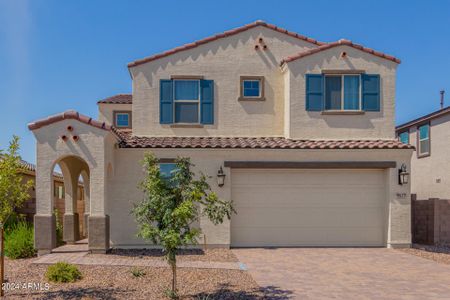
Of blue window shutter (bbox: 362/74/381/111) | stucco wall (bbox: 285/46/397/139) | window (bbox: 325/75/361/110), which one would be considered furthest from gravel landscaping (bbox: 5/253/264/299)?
blue window shutter (bbox: 362/74/381/111)

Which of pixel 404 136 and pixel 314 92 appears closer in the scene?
pixel 314 92

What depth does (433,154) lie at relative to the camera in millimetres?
17859

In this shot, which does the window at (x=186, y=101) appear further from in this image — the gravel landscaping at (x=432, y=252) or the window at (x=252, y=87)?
the gravel landscaping at (x=432, y=252)

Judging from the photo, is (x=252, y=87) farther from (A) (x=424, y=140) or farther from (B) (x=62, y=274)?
(A) (x=424, y=140)

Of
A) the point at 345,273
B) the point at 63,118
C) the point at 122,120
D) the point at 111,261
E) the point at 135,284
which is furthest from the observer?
the point at 122,120

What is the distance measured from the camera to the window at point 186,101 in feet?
44.8

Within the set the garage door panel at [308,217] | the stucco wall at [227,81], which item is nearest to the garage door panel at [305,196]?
the garage door panel at [308,217]

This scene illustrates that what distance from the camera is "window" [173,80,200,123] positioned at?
13.6 metres

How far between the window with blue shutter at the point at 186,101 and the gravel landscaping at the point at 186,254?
4568 millimetres

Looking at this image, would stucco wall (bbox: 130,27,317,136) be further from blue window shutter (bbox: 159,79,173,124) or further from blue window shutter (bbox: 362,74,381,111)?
blue window shutter (bbox: 362,74,381,111)

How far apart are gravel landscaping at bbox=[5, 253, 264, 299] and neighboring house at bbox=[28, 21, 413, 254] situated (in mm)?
2410

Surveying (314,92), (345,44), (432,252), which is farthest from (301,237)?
(345,44)

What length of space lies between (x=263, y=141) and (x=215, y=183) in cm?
230

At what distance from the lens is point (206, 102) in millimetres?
13609
